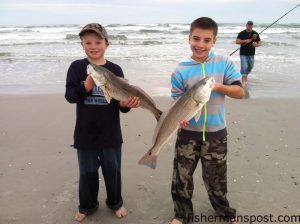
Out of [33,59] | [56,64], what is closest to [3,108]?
[56,64]

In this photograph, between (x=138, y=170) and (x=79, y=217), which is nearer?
(x=79, y=217)

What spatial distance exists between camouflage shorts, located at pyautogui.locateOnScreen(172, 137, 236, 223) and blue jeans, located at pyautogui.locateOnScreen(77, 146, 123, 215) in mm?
642

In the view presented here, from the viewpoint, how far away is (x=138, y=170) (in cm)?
522

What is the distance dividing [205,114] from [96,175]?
1.37 m

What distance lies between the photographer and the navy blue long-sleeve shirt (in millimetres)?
3627

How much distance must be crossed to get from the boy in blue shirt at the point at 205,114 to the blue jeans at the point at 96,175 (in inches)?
25.9

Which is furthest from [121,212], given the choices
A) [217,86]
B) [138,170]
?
[217,86]

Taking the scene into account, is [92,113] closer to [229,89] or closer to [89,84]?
[89,84]

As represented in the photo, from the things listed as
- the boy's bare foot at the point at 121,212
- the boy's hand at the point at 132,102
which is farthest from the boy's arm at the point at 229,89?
the boy's bare foot at the point at 121,212

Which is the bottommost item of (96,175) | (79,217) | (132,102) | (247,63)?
(79,217)

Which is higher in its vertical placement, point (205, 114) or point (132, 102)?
point (132, 102)

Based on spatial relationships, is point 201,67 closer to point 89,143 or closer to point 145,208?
point 89,143

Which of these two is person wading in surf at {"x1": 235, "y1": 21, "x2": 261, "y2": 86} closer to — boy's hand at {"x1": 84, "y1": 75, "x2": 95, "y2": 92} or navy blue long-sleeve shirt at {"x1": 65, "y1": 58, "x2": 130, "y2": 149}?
navy blue long-sleeve shirt at {"x1": 65, "y1": 58, "x2": 130, "y2": 149}

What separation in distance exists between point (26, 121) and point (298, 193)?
5.35m
